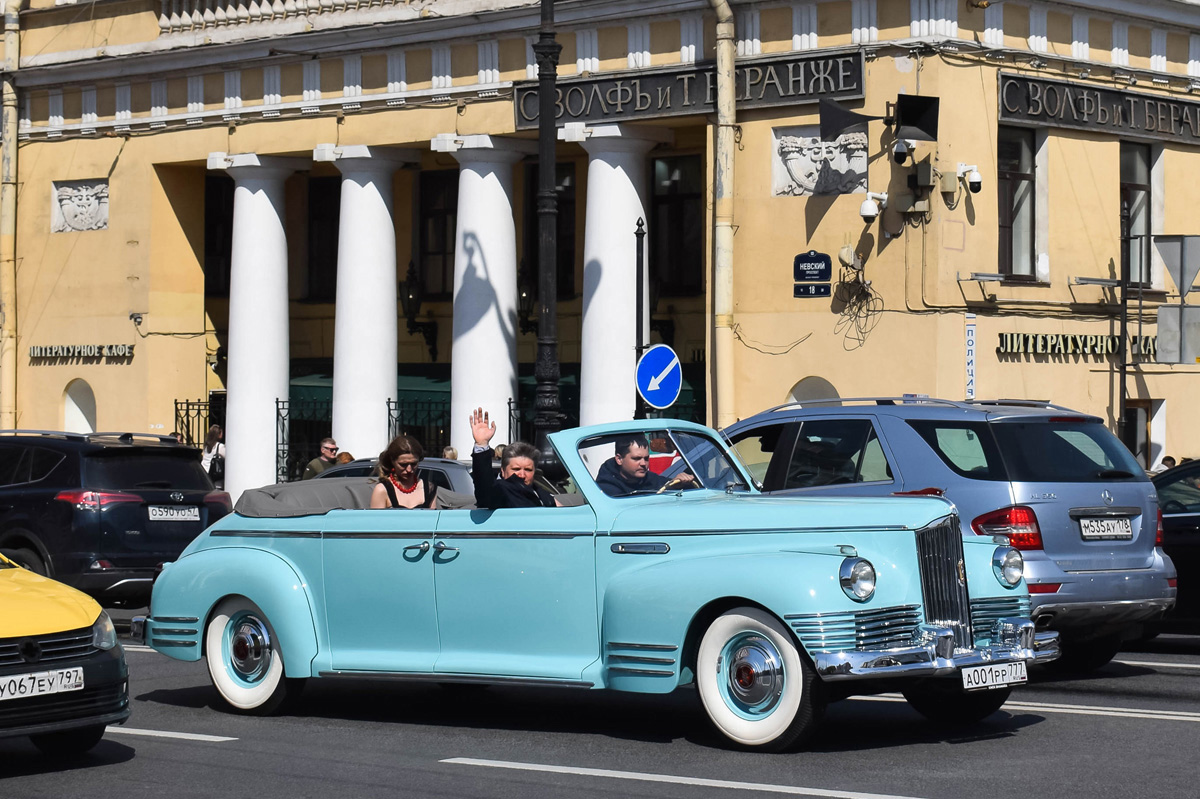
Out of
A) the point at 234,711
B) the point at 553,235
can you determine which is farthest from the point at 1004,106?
the point at 234,711

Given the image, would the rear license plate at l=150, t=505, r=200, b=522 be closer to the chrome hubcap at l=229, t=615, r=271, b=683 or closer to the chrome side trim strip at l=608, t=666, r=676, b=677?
the chrome hubcap at l=229, t=615, r=271, b=683

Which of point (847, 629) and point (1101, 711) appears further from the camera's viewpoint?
point (1101, 711)

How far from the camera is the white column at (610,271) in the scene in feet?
81.5

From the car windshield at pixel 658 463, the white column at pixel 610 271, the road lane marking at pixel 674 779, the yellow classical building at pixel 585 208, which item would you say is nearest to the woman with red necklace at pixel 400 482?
the car windshield at pixel 658 463

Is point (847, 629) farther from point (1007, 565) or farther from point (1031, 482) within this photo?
point (1031, 482)

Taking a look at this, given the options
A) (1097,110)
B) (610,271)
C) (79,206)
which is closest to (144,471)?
(610,271)

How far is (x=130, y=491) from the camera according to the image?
52.3ft

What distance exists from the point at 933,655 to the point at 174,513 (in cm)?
927

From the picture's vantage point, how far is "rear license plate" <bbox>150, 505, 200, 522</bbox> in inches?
631

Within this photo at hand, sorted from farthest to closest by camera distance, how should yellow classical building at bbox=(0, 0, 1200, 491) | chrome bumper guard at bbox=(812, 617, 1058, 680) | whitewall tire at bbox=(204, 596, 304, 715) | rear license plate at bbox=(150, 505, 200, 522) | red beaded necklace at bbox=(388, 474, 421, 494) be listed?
yellow classical building at bbox=(0, 0, 1200, 491), rear license plate at bbox=(150, 505, 200, 522), red beaded necklace at bbox=(388, 474, 421, 494), whitewall tire at bbox=(204, 596, 304, 715), chrome bumper guard at bbox=(812, 617, 1058, 680)

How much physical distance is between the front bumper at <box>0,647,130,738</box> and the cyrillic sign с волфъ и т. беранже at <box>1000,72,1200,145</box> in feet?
54.4

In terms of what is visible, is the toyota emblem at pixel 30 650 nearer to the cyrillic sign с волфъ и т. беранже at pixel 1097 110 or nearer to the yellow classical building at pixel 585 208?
the yellow classical building at pixel 585 208

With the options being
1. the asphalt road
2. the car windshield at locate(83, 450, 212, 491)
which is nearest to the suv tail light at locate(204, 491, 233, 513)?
the car windshield at locate(83, 450, 212, 491)

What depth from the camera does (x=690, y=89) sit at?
23984 mm
